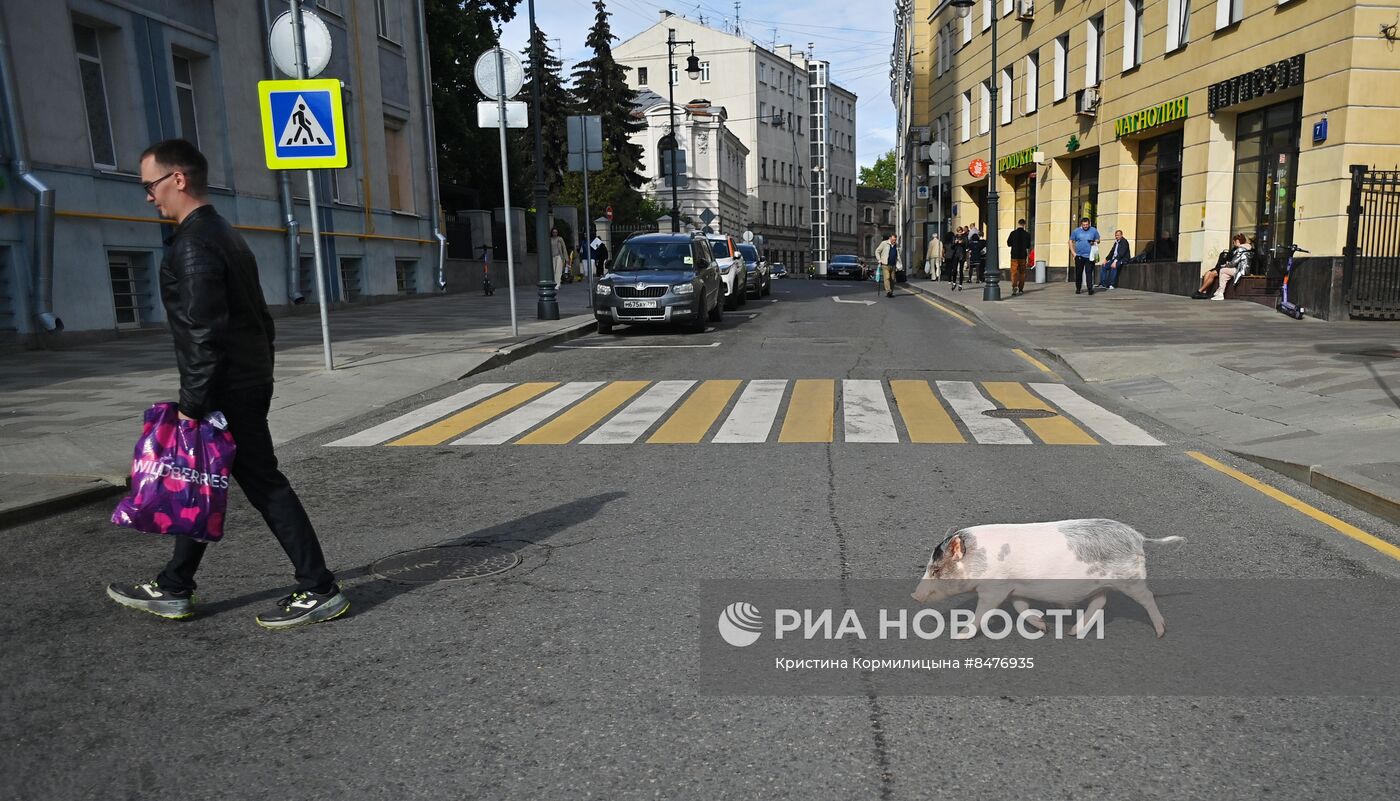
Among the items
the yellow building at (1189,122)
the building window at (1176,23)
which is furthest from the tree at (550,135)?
the building window at (1176,23)

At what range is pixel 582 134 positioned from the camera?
19922 millimetres

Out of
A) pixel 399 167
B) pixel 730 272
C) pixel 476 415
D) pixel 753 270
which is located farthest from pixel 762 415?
pixel 399 167

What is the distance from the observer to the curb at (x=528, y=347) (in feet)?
41.5

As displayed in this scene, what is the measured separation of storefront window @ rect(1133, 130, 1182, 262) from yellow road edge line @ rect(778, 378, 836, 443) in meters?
16.6

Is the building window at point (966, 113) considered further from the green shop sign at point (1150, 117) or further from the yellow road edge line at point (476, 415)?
the yellow road edge line at point (476, 415)

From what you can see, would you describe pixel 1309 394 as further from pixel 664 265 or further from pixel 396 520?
pixel 664 265

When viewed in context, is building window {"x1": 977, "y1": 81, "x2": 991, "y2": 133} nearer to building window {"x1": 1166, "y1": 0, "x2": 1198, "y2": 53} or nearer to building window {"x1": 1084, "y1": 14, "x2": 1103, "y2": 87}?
building window {"x1": 1084, "y1": 14, "x2": 1103, "y2": 87}

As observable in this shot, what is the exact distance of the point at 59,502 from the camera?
19.6 ft

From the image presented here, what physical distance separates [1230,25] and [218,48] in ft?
67.8

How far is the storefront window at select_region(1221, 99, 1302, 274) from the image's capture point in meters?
19.1

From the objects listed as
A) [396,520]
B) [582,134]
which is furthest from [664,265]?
[396,520]

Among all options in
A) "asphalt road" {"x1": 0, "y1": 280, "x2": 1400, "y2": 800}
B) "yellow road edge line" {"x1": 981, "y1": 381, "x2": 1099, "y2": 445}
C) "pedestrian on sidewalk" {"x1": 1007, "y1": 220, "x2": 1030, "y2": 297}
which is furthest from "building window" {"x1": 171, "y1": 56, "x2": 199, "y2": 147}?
"pedestrian on sidewalk" {"x1": 1007, "y1": 220, "x2": 1030, "y2": 297}

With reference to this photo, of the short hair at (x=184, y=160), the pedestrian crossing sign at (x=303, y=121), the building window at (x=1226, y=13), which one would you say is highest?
the building window at (x=1226, y=13)

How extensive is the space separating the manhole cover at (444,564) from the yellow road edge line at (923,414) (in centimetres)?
393
